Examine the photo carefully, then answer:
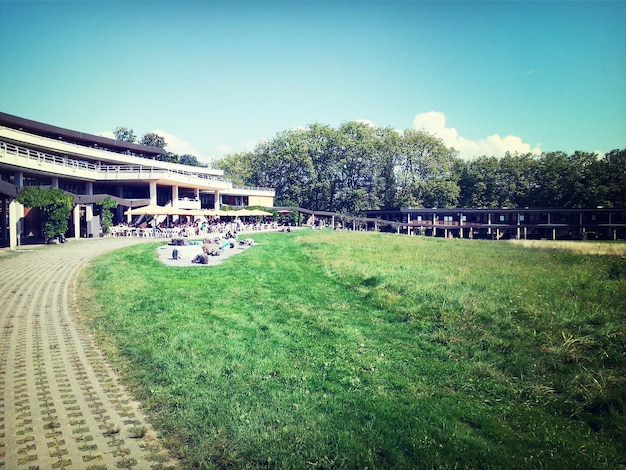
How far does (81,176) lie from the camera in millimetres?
38875

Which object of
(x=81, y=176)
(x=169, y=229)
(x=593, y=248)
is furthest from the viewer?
(x=81, y=176)

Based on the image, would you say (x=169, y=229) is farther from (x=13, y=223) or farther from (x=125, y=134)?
(x=125, y=134)

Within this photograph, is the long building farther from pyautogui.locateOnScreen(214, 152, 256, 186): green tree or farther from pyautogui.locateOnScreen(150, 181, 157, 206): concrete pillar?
pyautogui.locateOnScreen(214, 152, 256, 186): green tree

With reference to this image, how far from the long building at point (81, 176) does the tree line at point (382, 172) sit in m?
19.8

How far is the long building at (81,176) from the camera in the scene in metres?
27.6

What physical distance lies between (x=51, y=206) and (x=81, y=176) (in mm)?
14593

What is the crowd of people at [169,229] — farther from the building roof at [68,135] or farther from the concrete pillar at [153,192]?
the building roof at [68,135]

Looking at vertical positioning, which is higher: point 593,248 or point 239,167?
point 239,167

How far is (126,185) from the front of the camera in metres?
47.0

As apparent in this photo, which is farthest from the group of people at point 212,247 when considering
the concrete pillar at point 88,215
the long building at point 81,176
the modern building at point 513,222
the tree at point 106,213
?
the modern building at point 513,222

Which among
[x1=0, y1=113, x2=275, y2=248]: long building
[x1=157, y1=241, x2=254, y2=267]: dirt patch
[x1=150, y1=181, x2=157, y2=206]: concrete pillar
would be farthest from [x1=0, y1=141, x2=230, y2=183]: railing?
[x1=157, y1=241, x2=254, y2=267]: dirt patch

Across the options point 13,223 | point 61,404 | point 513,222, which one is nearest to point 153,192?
point 13,223

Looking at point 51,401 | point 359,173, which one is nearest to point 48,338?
point 51,401

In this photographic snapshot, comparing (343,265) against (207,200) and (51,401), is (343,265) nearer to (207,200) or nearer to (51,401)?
(51,401)
